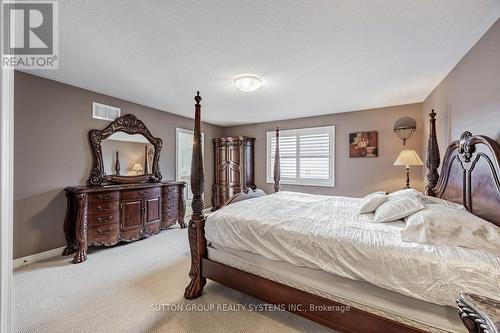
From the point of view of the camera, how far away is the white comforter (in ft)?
3.70

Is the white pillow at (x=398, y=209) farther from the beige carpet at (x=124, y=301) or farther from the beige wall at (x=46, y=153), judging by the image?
the beige wall at (x=46, y=153)

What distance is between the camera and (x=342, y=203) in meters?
2.68

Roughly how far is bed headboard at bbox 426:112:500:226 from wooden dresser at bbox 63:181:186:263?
414 centimetres

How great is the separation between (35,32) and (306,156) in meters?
4.58

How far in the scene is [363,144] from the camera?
423 centimetres

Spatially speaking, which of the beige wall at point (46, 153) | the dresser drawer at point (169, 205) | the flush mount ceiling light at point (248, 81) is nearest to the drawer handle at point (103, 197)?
the beige wall at point (46, 153)

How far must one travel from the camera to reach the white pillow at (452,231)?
1.26m

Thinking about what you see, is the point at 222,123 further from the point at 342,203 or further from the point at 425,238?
the point at 425,238

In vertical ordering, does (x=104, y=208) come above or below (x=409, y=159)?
below

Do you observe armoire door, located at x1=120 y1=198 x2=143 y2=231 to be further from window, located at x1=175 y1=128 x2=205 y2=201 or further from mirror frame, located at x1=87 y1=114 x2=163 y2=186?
window, located at x1=175 y1=128 x2=205 y2=201

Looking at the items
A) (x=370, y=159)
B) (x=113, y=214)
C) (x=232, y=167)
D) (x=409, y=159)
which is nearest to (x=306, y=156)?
(x=370, y=159)

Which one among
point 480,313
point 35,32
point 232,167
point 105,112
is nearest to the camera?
point 480,313

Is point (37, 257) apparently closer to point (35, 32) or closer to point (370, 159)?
point (35, 32)

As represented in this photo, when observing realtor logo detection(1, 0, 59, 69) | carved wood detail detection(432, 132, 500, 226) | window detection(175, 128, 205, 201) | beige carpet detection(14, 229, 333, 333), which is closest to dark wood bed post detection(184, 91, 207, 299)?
beige carpet detection(14, 229, 333, 333)
